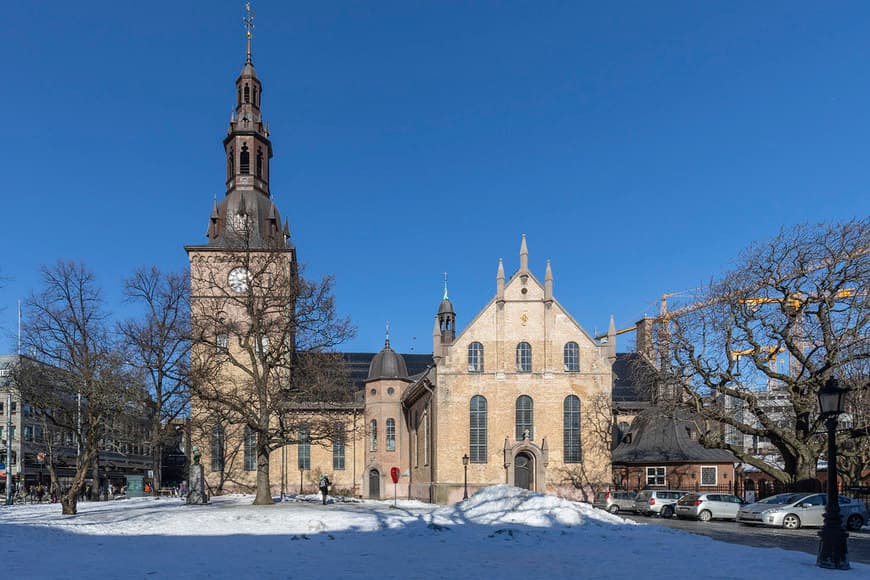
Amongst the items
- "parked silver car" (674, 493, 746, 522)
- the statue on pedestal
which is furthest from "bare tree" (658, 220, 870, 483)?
the statue on pedestal

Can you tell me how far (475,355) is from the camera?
160 ft

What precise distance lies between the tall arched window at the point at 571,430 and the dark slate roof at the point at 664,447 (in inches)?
156

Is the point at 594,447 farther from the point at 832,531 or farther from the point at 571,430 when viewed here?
the point at 832,531

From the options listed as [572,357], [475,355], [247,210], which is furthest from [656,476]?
[247,210]

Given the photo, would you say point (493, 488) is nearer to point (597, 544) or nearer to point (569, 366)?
point (597, 544)

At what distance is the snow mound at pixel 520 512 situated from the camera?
26.3m

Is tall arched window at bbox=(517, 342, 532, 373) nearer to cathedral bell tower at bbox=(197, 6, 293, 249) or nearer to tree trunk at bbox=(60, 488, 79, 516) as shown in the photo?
cathedral bell tower at bbox=(197, 6, 293, 249)

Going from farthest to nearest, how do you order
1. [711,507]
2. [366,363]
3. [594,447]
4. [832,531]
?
1. [366,363]
2. [594,447]
3. [711,507]
4. [832,531]

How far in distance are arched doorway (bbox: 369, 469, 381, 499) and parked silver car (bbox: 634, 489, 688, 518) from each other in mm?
25752

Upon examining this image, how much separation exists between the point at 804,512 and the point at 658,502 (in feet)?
30.3

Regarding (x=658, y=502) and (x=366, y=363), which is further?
(x=366, y=363)

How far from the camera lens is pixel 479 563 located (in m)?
17.6

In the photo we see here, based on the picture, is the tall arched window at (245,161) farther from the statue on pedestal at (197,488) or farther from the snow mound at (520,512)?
the snow mound at (520,512)

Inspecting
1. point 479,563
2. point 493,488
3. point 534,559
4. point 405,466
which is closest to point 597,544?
point 534,559
